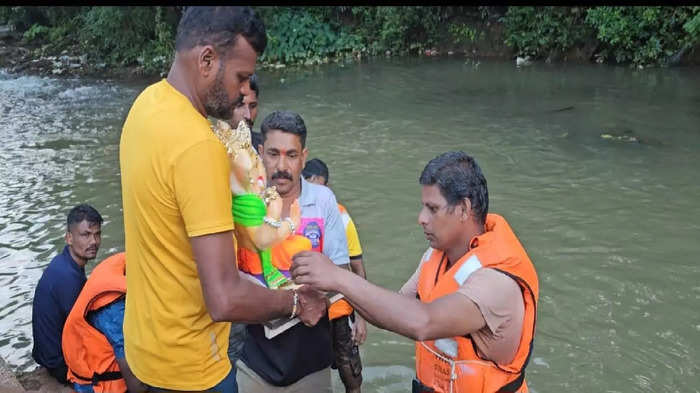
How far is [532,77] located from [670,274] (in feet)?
32.7

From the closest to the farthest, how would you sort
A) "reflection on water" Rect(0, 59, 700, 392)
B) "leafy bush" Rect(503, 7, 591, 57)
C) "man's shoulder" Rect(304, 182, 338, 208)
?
"man's shoulder" Rect(304, 182, 338, 208) < "reflection on water" Rect(0, 59, 700, 392) < "leafy bush" Rect(503, 7, 591, 57)

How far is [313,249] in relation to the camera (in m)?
3.29

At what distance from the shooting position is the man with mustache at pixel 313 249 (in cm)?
319

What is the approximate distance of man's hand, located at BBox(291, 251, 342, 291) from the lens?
248 centimetres

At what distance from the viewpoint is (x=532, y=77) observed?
51.2 feet

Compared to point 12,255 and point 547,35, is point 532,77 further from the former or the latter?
point 12,255

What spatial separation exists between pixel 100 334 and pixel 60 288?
55 cm

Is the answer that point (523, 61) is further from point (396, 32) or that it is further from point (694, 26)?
point (694, 26)

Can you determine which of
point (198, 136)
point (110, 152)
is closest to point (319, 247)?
point (198, 136)

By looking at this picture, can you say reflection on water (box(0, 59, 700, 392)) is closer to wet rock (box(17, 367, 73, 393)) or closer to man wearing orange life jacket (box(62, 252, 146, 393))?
wet rock (box(17, 367, 73, 393))

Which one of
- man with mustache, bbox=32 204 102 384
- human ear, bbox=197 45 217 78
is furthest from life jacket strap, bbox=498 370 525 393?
man with mustache, bbox=32 204 102 384

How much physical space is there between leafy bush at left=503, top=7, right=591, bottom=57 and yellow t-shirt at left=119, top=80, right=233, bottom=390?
638 inches

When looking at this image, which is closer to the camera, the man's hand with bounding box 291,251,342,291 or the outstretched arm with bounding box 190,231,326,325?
the outstretched arm with bounding box 190,231,326,325

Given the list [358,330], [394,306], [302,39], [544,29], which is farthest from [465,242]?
[302,39]
